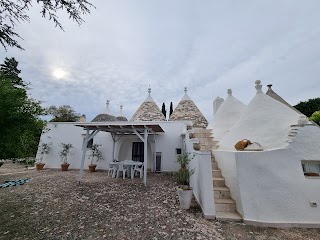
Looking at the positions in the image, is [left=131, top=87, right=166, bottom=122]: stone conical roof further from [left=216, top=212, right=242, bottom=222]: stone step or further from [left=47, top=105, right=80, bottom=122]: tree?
[left=47, top=105, right=80, bottom=122]: tree

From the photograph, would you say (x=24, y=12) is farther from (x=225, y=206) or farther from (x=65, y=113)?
(x=65, y=113)

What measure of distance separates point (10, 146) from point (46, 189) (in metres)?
3.44

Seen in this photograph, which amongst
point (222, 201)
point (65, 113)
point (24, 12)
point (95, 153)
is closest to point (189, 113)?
point (95, 153)

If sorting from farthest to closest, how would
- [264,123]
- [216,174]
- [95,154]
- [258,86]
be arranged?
[95,154]
[258,86]
[216,174]
[264,123]

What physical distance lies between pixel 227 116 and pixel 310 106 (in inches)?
716

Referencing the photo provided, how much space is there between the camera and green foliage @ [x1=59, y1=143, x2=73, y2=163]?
1116 centimetres

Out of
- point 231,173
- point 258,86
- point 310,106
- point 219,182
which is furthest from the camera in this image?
point 310,106

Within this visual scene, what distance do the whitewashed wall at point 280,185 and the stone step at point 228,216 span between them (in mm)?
195

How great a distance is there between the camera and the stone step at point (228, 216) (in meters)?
3.59

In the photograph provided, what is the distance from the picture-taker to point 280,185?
350 centimetres

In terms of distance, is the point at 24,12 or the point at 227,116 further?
the point at 227,116

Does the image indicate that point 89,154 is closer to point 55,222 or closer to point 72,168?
point 72,168

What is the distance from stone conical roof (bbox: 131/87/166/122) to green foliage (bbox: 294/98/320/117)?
17732 millimetres

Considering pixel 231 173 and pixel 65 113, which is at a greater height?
pixel 65 113
